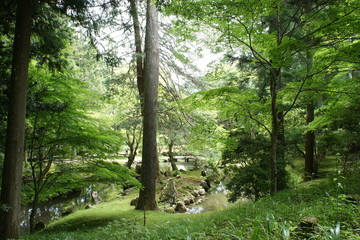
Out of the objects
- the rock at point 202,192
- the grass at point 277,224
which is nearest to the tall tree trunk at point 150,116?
the grass at point 277,224

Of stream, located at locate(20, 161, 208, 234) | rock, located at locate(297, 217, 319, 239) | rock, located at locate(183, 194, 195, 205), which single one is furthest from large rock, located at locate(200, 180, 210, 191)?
rock, located at locate(297, 217, 319, 239)

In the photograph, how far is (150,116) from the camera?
752cm

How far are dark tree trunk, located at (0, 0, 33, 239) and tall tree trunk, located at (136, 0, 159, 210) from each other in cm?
366

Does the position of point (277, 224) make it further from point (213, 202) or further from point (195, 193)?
point (195, 193)

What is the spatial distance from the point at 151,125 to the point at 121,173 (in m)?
2.18

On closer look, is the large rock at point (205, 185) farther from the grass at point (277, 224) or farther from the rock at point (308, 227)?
the rock at point (308, 227)

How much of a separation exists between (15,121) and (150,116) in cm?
399

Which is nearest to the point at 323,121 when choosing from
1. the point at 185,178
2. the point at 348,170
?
the point at 348,170

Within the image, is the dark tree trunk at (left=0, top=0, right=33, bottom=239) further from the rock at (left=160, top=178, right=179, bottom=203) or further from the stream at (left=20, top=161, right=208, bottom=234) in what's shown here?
the rock at (left=160, top=178, right=179, bottom=203)

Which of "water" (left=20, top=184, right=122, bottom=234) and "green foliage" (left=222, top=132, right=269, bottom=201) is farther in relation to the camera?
"water" (left=20, top=184, right=122, bottom=234)

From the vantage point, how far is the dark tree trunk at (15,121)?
4137 mm

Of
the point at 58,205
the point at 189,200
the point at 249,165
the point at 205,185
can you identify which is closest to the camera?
the point at 249,165

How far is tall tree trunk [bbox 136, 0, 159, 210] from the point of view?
7219 mm

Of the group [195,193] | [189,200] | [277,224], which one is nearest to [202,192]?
[195,193]
